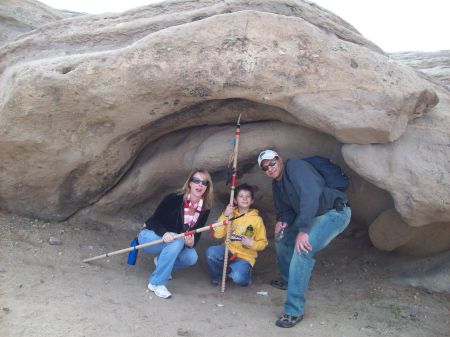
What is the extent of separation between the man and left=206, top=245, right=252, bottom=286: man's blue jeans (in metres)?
0.75

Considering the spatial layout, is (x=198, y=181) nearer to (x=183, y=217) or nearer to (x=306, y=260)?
(x=183, y=217)

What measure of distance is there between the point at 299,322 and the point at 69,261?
2406 millimetres

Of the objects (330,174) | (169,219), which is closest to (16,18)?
(169,219)

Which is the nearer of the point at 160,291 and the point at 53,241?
the point at 160,291

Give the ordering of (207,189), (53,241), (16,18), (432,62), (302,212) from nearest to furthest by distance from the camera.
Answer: (302,212), (207,189), (53,241), (432,62), (16,18)

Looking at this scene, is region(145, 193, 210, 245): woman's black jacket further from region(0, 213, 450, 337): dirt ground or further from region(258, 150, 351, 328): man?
region(258, 150, 351, 328): man

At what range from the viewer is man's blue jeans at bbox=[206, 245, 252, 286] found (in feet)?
15.8

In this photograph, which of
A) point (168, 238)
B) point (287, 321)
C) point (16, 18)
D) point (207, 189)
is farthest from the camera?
point (16, 18)

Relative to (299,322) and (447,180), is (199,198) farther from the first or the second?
(447,180)

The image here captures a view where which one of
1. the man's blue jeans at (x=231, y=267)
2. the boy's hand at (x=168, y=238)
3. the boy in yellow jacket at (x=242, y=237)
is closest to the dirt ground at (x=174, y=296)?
the man's blue jeans at (x=231, y=267)

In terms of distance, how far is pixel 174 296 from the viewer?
4410 mm

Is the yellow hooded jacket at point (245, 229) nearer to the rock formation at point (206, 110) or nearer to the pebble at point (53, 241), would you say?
the rock formation at point (206, 110)

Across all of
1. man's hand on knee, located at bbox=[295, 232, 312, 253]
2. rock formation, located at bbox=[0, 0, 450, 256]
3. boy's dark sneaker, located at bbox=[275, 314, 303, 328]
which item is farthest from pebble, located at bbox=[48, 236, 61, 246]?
man's hand on knee, located at bbox=[295, 232, 312, 253]

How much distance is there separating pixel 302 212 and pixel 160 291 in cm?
155
